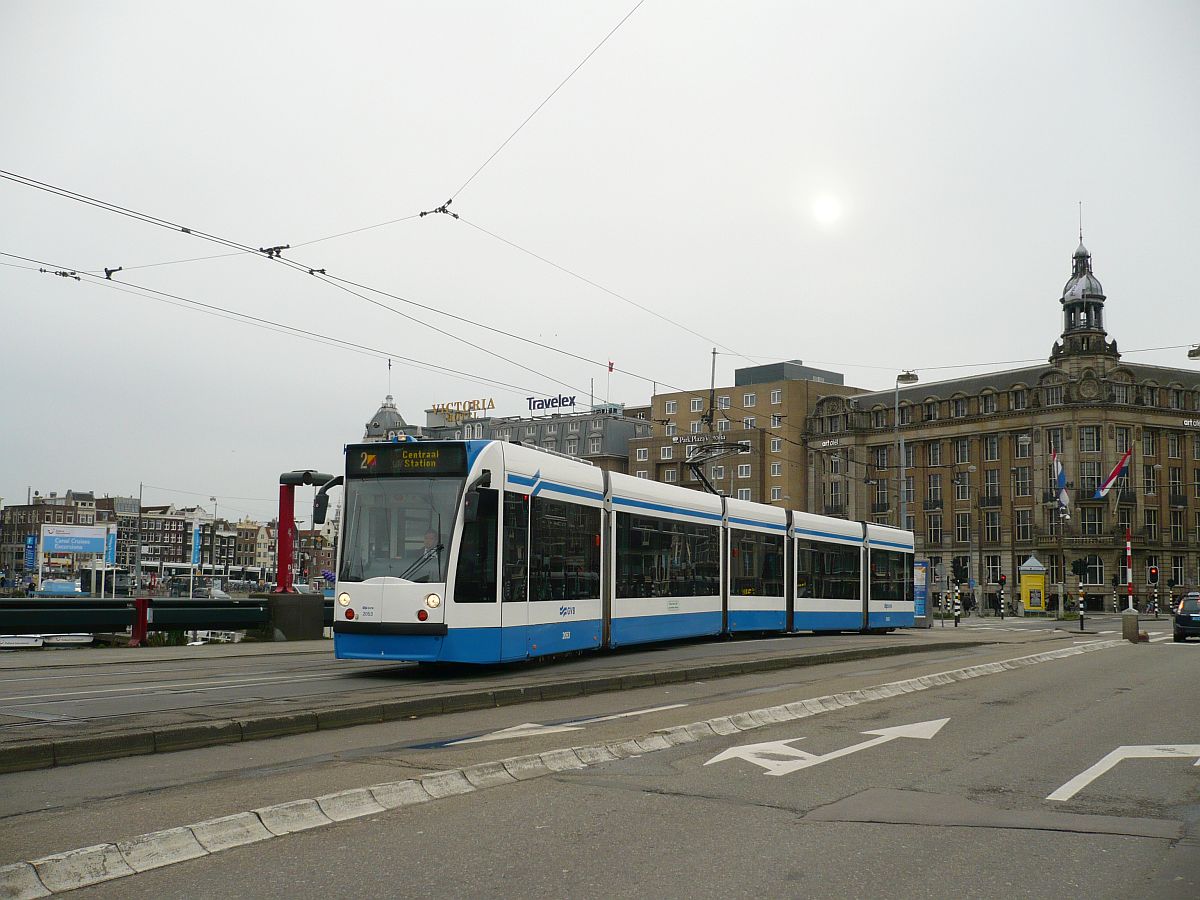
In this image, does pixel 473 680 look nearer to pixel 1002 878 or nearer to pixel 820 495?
pixel 1002 878

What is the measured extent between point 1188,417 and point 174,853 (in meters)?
94.5

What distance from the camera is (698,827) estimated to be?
6.54 m

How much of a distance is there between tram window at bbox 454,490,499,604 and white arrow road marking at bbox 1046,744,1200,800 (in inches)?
312

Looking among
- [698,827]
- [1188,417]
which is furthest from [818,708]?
[1188,417]

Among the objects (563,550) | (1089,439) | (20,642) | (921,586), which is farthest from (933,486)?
(20,642)

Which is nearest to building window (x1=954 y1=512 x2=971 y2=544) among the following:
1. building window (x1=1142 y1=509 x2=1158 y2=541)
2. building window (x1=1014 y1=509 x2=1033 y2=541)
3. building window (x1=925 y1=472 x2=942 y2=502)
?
building window (x1=925 y1=472 x2=942 y2=502)

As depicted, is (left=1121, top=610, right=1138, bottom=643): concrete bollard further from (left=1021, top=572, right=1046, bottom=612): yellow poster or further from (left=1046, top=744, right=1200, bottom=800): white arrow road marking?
(left=1021, top=572, right=1046, bottom=612): yellow poster

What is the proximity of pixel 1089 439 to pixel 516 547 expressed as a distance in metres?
78.8

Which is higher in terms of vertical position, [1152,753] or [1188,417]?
[1188,417]

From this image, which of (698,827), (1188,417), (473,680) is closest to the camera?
(698,827)

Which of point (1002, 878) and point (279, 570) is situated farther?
point (279, 570)

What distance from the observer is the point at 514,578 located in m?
15.6

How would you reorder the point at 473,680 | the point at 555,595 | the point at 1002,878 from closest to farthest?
the point at 1002,878 < the point at 473,680 < the point at 555,595

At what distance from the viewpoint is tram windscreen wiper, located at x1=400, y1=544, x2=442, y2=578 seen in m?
14.7
